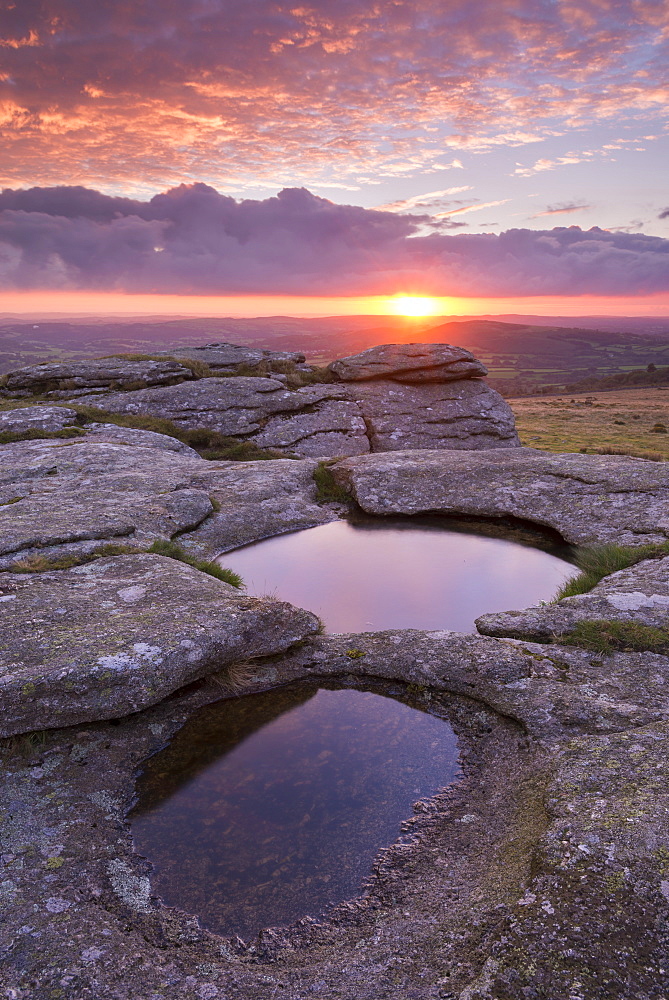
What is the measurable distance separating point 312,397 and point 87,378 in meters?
10.3

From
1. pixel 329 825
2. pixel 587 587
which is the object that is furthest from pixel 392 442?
pixel 329 825

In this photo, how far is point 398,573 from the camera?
12.0 m

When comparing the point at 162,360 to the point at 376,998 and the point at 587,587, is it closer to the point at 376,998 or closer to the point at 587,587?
the point at 587,587

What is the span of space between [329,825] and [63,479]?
40.6 ft

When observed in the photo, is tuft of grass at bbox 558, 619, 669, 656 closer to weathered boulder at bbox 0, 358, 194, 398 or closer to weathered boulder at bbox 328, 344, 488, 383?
weathered boulder at bbox 328, 344, 488, 383

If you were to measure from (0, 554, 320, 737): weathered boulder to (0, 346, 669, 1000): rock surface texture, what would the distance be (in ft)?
0.10

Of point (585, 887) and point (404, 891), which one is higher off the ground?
point (585, 887)

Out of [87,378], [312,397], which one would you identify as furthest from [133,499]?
[87,378]

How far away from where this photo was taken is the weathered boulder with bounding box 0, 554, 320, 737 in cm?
689

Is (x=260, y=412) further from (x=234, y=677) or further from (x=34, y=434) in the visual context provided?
(x=234, y=677)

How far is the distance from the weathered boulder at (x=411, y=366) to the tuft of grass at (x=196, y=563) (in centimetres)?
1856

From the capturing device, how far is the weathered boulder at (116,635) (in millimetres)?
6891

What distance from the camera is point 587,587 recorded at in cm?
1093

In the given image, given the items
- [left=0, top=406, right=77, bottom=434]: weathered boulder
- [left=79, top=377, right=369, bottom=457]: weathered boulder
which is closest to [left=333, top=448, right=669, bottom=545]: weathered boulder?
[left=79, top=377, right=369, bottom=457]: weathered boulder
